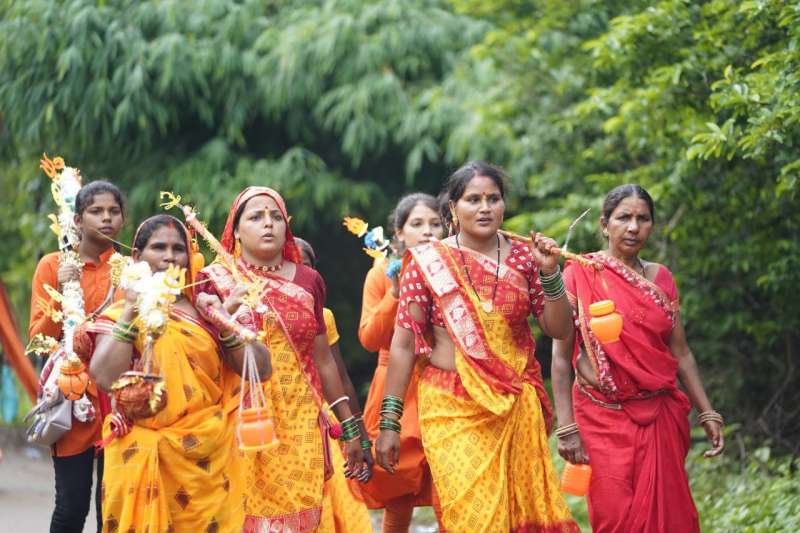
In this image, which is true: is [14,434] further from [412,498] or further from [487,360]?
[487,360]

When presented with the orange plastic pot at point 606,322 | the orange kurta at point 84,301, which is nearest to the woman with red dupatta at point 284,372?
the orange kurta at point 84,301

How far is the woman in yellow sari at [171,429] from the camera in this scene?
532cm

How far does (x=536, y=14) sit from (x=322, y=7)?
257cm

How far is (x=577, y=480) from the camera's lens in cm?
624

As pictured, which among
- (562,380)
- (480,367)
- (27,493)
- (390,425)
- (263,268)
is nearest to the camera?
(480,367)

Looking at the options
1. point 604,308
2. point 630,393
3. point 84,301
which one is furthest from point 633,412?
point 84,301

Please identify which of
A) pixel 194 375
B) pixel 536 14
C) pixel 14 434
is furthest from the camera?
pixel 14 434

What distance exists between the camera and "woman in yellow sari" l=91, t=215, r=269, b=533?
5316 mm

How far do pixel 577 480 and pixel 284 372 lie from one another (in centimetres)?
157

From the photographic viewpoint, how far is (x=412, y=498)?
7.11 meters

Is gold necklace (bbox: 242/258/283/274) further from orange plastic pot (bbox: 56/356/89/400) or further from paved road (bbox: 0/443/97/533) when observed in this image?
paved road (bbox: 0/443/97/533)

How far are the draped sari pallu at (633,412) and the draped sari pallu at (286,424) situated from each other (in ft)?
4.86

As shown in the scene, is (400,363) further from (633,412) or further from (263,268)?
(633,412)

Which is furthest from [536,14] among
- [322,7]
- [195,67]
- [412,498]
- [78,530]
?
[78,530]
